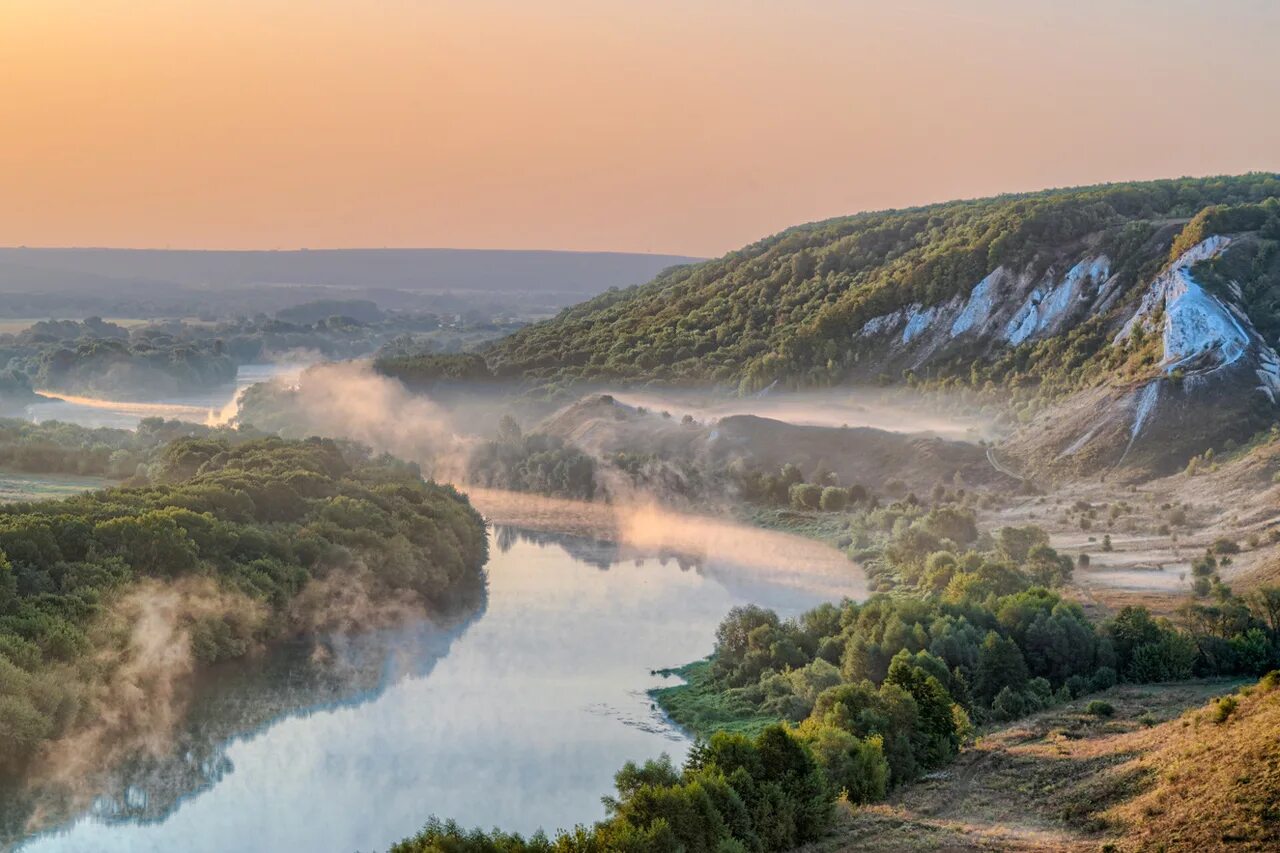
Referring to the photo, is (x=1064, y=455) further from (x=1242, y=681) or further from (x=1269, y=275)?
(x=1242, y=681)

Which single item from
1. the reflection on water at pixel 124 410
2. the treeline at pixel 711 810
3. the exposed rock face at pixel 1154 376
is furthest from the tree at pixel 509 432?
the treeline at pixel 711 810

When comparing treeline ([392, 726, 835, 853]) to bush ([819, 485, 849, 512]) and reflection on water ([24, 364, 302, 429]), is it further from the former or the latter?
reflection on water ([24, 364, 302, 429])

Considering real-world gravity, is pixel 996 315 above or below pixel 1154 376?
above

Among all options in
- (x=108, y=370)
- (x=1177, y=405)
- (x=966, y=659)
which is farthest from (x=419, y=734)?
(x=108, y=370)

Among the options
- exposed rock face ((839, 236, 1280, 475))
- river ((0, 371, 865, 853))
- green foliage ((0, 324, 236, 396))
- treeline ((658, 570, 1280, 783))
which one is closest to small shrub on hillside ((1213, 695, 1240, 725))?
treeline ((658, 570, 1280, 783))

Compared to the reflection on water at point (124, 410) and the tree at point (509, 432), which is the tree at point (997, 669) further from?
the reflection on water at point (124, 410)

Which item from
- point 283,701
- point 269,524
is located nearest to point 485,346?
point 269,524

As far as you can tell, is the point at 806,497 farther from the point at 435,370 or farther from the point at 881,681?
the point at 435,370
